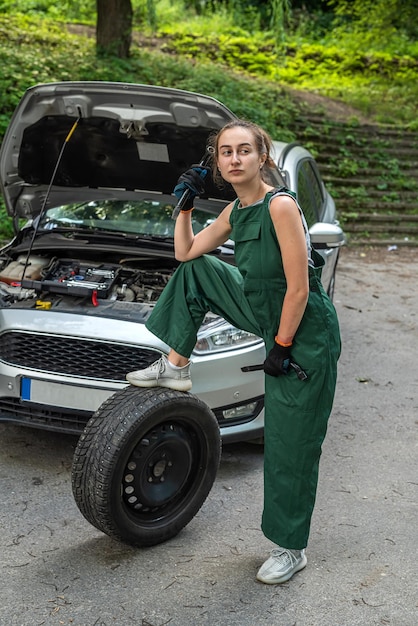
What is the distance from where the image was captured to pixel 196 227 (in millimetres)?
5219

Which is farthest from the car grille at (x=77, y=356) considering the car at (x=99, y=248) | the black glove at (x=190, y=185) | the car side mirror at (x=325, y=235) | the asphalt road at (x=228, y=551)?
the car side mirror at (x=325, y=235)

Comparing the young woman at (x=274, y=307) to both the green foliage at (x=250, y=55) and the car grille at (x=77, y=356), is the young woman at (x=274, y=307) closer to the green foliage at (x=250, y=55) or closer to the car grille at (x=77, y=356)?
the car grille at (x=77, y=356)

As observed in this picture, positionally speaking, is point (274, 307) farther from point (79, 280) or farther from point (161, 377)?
point (79, 280)

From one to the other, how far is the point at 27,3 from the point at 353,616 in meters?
19.9

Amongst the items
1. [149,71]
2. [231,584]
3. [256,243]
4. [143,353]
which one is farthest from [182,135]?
[149,71]

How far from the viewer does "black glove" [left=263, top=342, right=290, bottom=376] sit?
3205 millimetres

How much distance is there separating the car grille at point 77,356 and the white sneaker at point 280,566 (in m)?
1.26

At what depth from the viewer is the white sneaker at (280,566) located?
3383mm

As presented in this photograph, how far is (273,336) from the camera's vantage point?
3344mm

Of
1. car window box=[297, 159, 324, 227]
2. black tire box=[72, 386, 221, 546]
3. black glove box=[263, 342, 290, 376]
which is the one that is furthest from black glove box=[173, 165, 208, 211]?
car window box=[297, 159, 324, 227]

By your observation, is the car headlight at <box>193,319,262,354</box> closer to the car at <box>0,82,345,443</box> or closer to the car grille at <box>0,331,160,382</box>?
the car at <box>0,82,345,443</box>

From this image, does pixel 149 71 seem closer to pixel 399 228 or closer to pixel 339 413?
pixel 399 228

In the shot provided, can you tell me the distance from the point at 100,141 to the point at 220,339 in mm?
1782

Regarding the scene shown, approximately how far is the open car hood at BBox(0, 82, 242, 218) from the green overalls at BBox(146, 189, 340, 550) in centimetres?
146
